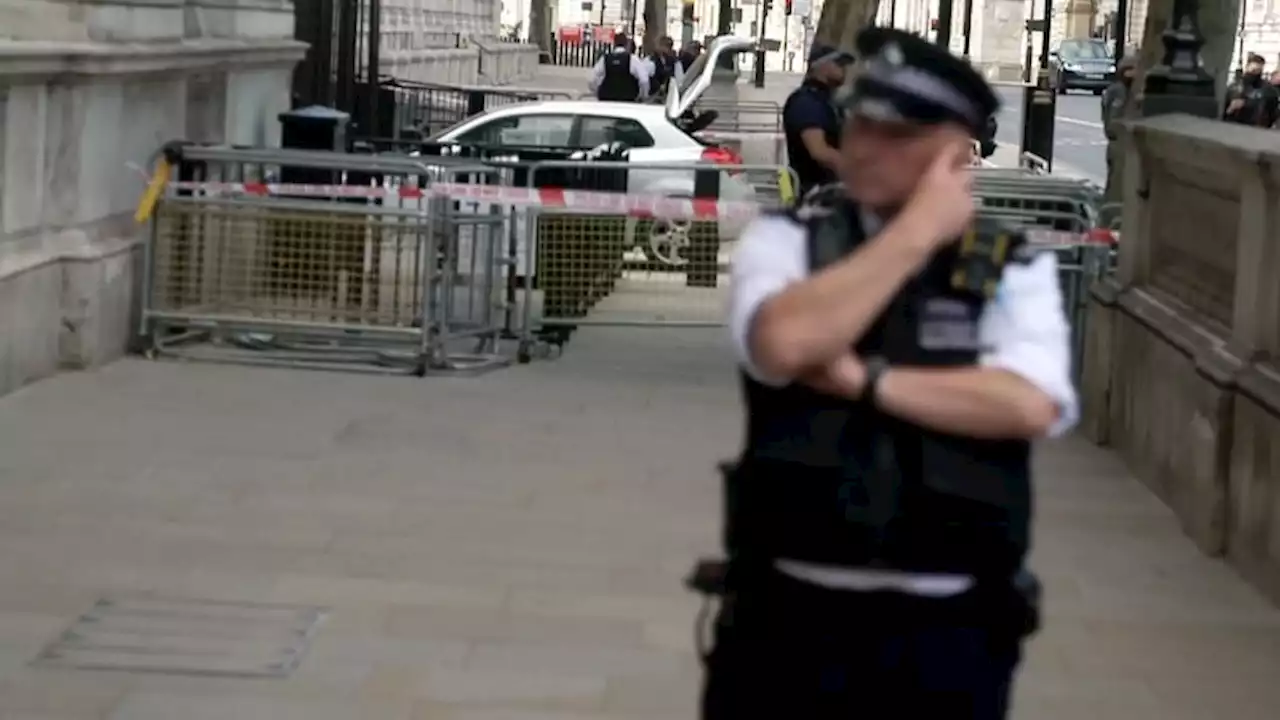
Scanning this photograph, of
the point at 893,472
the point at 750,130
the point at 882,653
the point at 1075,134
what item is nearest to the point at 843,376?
the point at 893,472

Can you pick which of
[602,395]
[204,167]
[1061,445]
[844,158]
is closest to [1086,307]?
[1061,445]

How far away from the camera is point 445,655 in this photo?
22.1ft

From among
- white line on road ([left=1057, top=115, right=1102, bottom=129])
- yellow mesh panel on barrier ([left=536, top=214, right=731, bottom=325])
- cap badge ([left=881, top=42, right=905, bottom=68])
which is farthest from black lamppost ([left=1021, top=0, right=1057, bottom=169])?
cap badge ([left=881, top=42, right=905, bottom=68])

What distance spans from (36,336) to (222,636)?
4963 millimetres

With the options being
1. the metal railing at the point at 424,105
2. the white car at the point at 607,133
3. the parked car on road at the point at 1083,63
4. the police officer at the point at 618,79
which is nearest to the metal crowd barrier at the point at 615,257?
the white car at the point at 607,133

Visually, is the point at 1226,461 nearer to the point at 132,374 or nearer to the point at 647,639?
the point at 647,639

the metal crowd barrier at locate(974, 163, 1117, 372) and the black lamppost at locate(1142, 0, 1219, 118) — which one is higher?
the black lamppost at locate(1142, 0, 1219, 118)

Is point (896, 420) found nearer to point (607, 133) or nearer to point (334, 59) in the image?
point (607, 133)

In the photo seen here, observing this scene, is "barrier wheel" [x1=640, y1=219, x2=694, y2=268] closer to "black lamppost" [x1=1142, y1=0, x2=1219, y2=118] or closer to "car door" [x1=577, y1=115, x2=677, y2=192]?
"black lamppost" [x1=1142, y1=0, x2=1219, y2=118]

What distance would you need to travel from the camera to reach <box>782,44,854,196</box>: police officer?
1342 centimetres

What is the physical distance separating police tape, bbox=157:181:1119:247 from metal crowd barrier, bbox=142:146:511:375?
2cm

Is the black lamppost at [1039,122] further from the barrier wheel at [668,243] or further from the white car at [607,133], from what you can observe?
the barrier wheel at [668,243]

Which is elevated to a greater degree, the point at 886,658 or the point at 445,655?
the point at 886,658

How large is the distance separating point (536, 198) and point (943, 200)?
10015 millimetres
